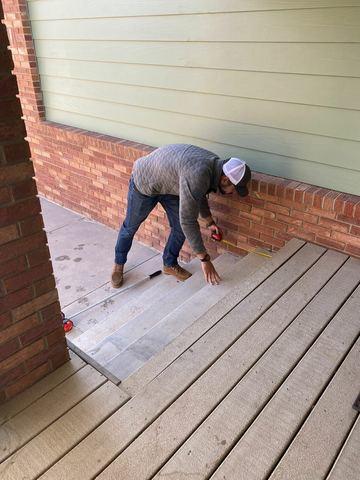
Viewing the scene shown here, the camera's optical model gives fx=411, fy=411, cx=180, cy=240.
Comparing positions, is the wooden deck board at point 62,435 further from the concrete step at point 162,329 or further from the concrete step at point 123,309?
the concrete step at point 123,309

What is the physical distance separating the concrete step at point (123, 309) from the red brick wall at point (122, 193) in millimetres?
465

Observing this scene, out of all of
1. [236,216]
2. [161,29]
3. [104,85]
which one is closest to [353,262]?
[236,216]

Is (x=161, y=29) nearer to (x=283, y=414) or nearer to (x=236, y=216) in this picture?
(x=236, y=216)

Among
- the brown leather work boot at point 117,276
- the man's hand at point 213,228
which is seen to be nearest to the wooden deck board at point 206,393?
the man's hand at point 213,228

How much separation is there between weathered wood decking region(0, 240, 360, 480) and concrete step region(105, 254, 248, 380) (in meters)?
0.33

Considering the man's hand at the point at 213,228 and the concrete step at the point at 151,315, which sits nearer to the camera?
the concrete step at the point at 151,315

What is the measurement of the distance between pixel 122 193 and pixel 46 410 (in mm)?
2915

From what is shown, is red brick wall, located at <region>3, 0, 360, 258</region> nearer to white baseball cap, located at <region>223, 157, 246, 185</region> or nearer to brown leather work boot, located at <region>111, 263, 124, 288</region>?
white baseball cap, located at <region>223, 157, 246, 185</region>

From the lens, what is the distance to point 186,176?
2.84 m

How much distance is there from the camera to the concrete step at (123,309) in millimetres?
2770

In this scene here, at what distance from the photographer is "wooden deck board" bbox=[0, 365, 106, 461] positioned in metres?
1.63

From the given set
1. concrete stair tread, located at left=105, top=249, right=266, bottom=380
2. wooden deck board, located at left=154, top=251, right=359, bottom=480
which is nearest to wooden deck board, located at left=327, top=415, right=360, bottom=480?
wooden deck board, located at left=154, top=251, right=359, bottom=480

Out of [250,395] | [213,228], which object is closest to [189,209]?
[213,228]

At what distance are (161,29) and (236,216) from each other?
1.67 metres
